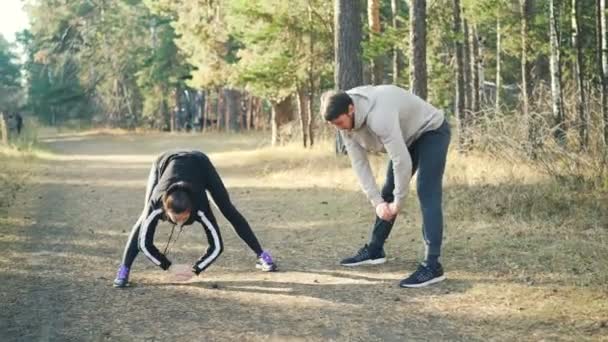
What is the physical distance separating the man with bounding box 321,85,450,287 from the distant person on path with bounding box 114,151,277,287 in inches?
50.4

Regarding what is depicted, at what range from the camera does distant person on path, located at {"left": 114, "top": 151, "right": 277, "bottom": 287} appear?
586 cm

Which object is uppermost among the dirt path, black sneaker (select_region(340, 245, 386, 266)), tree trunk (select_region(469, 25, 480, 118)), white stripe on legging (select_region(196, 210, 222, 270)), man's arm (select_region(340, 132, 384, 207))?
tree trunk (select_region(469, 25, 480, 118))

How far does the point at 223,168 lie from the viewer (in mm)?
19500

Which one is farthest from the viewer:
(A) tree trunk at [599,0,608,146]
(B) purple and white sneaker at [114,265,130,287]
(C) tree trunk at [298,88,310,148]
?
(C) tree trunk at [298,88,310,148]

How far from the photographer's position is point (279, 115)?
2566 cm

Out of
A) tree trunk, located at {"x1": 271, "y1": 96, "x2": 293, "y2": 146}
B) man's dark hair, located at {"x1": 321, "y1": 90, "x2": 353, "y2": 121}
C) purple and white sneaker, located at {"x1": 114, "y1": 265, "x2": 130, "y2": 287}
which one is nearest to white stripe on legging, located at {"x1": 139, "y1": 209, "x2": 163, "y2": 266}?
purple and white sneaker, located at {"x1": 114, "y1": 265, "x2": 130, "y2": 287}

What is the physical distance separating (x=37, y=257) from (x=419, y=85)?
719 cm

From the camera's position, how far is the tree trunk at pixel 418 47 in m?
12.4

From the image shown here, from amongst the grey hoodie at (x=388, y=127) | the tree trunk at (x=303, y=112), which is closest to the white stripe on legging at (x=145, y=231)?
the grey hoodie at (x=388, y=127)

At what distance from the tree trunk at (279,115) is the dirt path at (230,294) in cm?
1468

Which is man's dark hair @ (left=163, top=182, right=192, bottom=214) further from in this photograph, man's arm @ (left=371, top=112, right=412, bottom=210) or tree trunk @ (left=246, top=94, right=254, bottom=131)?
tree trunk @ (left=246, top=94, right=254, bottom=131)

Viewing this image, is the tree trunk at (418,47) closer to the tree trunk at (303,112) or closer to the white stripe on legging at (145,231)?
the white stripe on legging at (145,231)

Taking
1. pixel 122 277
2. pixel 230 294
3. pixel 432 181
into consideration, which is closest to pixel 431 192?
pixel 432 181

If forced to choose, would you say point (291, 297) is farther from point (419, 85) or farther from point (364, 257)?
point (419, 85)
